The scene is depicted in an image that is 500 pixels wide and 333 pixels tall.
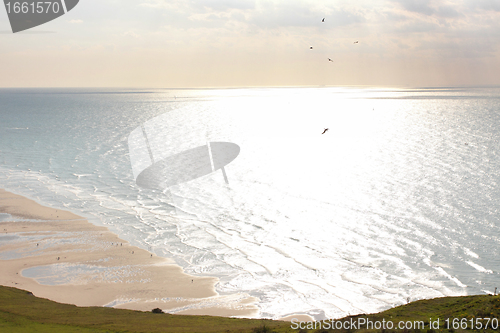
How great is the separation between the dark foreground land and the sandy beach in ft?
8.33

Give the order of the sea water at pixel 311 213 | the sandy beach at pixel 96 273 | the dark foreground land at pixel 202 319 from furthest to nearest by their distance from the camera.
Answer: the sea water at pixel 311 213 → the sandy beach at pixel 96 273 → the dark foreground land at pixel 202 319

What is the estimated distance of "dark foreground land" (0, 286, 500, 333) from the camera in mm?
20094

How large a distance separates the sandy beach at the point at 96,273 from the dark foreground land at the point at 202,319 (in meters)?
2.54

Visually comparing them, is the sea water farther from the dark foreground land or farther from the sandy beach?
the dark foreground land

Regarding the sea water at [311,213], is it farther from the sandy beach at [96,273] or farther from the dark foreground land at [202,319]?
the dark foreground land at [202,319]

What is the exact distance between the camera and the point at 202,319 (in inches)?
1074

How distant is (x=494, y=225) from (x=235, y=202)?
30.3m

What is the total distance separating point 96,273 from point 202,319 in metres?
13.9

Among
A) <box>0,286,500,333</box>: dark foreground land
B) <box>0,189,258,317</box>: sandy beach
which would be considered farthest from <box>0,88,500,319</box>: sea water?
<box>0,286,500,333</box>: dark foreground land

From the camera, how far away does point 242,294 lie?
32.3 meters

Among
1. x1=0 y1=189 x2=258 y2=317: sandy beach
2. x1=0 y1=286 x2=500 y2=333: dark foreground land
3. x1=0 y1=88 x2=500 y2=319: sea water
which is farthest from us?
x1=0 y1=88 x2=500 y2=319: sea water

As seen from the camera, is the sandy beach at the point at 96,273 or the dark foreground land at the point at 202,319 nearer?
the dark foreground land at the point at 202,319

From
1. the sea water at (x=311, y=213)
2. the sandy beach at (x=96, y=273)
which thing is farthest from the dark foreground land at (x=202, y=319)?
the sea water at (x=311, y=213)

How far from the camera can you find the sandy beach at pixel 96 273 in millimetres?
31328
